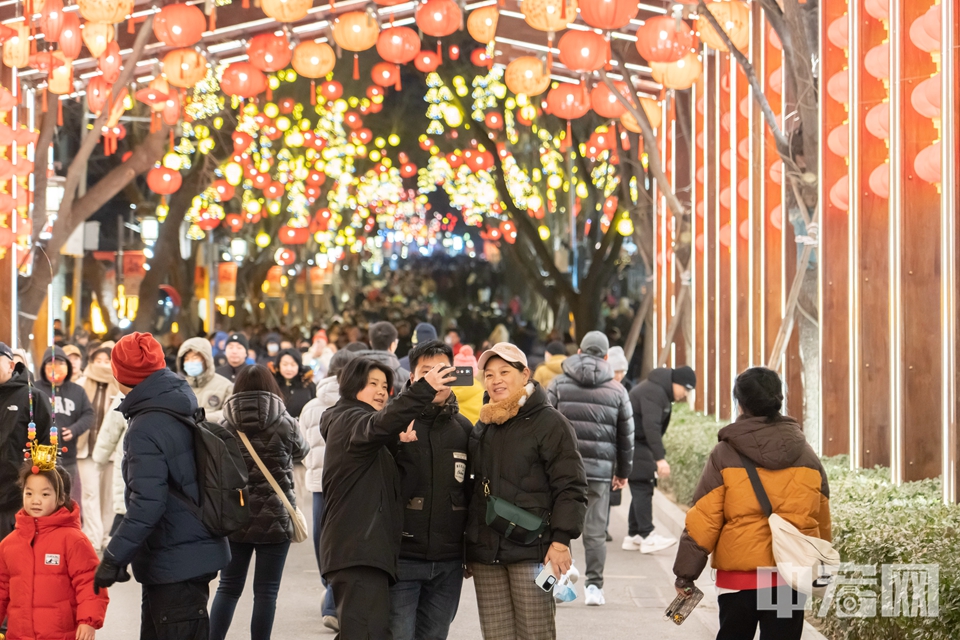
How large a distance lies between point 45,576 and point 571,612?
4435 mm

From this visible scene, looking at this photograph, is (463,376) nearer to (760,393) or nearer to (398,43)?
(760,393)

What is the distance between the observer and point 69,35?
1341 cm

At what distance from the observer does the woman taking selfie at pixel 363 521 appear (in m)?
5.21

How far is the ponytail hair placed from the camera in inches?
218

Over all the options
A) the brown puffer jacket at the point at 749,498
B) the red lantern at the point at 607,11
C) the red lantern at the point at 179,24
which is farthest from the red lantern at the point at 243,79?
the brown puffer jacket at the point at 749,498

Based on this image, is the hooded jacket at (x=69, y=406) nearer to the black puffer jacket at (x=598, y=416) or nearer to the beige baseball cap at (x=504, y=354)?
the black puffer jacket at (x=598, y=416)

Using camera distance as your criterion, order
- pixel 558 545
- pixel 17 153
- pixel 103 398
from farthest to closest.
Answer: pixel 17 153 → pixel 103 398 → pixel 558 545

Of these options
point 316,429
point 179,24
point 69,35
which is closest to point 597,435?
point 316,429

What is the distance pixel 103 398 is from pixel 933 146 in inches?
291

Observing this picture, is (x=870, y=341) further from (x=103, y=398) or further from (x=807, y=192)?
(x=103, y=398)

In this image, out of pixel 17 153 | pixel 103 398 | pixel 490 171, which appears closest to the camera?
pixel 103 398

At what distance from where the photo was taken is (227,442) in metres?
5.47

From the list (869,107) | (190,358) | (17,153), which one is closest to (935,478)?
(869,107)

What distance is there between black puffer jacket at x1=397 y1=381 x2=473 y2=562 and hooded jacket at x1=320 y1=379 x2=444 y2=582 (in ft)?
0.23
